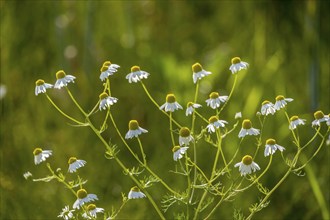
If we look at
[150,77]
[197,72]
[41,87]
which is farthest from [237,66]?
[150,77]

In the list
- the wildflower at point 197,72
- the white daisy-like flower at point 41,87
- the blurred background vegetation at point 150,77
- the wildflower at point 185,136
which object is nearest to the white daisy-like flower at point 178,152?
the wildflower at point 185,136

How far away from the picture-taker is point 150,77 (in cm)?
315

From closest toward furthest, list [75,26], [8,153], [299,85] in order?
[8,153], [299,85], [75,26]

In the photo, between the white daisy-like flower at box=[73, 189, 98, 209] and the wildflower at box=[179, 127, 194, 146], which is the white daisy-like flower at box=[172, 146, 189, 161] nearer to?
the wildflower at box=[179, 127, 194, 146]

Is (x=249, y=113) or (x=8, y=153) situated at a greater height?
(x=249, y=113)

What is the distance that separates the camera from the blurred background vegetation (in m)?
2.36

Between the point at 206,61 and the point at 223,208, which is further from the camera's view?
the point at 206,61

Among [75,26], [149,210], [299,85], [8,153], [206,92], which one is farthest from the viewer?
[75,26]

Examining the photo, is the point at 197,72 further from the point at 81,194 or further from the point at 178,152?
the point at 81,194

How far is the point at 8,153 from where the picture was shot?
261 cm

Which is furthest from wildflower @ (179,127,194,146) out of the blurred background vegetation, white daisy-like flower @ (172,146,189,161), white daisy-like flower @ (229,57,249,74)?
the blurred background vegetation

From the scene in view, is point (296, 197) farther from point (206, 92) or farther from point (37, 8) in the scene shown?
point (37, 8)

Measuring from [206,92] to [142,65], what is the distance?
0.37 metres

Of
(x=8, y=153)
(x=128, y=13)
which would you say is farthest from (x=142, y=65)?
(x=8, y=153)
